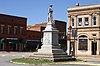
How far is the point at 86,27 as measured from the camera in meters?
59.8

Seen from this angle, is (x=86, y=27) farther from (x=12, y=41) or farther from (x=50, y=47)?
(x=50, y=47)

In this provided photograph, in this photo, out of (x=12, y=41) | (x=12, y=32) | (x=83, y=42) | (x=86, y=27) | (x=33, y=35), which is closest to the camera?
(x=86, y=27)

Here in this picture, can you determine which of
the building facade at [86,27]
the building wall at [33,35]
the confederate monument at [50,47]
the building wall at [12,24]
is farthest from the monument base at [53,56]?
the building wall at [33,35]

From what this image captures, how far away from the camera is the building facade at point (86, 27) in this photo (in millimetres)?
57875

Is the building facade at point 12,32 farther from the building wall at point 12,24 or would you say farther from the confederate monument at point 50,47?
the confederate monument at point 50,47

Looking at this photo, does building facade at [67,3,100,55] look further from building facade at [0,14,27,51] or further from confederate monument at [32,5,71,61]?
confederate monument at [32,5,71,61]

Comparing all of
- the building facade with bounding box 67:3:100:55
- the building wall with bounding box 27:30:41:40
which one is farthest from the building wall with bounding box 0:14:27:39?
the building facade with bounding box 67:3:100:55

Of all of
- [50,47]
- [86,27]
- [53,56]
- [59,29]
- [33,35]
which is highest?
[59,29]

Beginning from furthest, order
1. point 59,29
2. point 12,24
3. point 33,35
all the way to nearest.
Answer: point 59,29 → point 33,35 → point 12,24

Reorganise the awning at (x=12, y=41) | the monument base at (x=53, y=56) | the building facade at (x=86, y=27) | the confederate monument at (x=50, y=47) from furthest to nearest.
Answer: the awning at (x=12, y=41)
the building facade at (x=86, y=27)
the confederate monument at (x=50, y=47)
the monument base at (x=53, y=56)

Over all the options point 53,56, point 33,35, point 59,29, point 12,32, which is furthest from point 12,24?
point 53,56

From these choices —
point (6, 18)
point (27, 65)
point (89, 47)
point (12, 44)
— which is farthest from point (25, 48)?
point (27, 65)

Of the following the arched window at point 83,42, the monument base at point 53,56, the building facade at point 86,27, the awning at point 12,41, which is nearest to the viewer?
the monument base at point 53,56

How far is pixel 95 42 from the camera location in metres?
57.8
